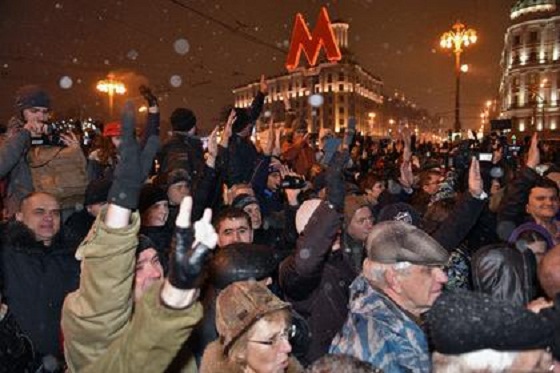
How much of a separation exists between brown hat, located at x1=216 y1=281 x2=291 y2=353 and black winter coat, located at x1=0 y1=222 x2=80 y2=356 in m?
1.48

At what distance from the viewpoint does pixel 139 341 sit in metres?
1.92

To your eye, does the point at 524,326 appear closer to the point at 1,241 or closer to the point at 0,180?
the point at 1,241

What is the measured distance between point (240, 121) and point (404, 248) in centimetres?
422

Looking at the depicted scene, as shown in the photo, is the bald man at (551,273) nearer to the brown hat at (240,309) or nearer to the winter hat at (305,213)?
the winter hat at (305,213)

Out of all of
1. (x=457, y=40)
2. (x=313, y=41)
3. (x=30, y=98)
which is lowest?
(x=30, y=98)

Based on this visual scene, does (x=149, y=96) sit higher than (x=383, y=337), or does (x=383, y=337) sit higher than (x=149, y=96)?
(x=149, y=96)

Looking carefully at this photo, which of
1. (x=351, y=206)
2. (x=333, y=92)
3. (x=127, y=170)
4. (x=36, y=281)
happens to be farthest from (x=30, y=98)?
(x=333, y=92)

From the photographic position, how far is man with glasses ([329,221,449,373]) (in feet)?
8.57

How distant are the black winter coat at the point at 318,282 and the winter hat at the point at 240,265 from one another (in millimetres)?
143

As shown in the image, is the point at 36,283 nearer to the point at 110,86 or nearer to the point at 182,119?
the point at 182,119

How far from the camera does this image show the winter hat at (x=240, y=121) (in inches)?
265

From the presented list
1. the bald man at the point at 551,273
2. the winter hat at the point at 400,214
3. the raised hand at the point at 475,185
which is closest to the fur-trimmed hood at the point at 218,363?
Answer: the bald man at the point at 551,273

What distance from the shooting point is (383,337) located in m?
2.63

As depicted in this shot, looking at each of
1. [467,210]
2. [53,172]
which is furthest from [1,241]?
[467,210]
